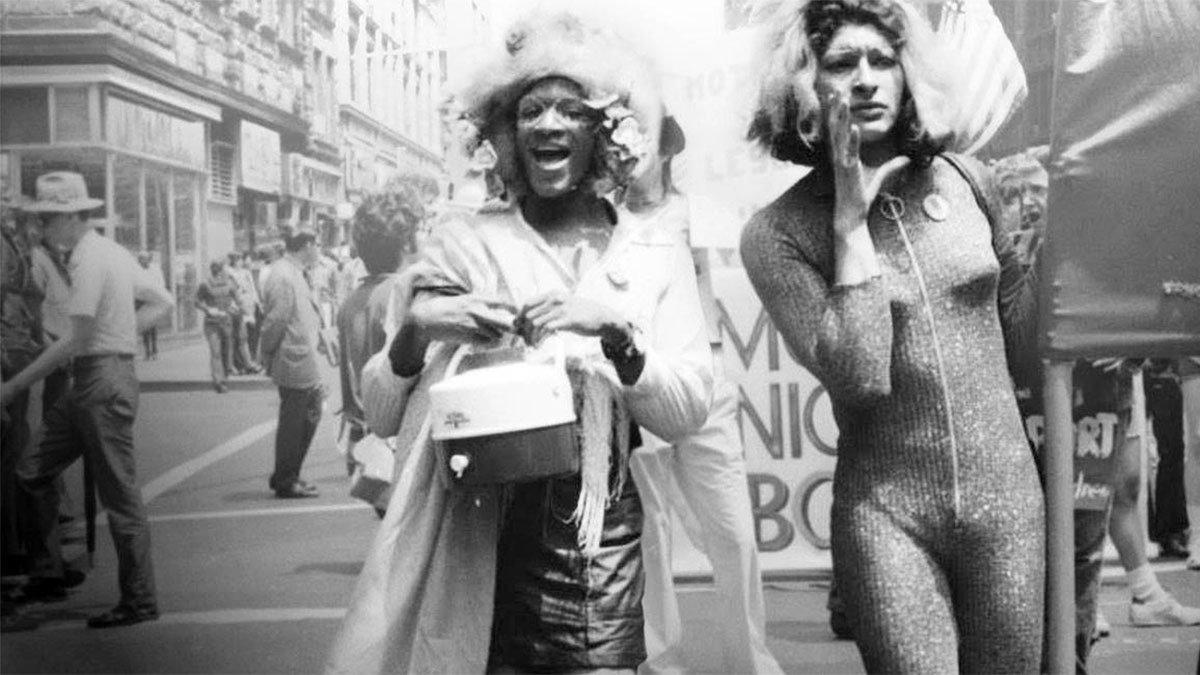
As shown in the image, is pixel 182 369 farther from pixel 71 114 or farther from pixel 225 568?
pixel 71 114

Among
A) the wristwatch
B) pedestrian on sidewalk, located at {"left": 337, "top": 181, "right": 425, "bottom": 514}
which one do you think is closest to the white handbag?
the wristwatch

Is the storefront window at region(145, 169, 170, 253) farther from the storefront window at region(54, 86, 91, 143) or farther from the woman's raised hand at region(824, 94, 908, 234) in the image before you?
the woman's raised hand at region(824, 94, 908, 234)

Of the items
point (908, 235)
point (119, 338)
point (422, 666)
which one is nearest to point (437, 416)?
A: point (422, 666)

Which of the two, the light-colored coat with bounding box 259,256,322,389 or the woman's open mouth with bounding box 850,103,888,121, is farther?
the light-colored coat with bounding box 259,256,322,389

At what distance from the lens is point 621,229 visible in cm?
267

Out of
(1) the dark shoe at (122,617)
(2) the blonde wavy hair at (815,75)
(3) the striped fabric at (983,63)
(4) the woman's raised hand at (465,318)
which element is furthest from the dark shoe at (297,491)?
(3) the striped fabric at (983,63)

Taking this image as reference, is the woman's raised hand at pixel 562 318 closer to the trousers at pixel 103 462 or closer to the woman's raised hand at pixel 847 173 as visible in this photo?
the woman's raised hand at pixel 847 173

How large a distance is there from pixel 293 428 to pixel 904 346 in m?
1.38

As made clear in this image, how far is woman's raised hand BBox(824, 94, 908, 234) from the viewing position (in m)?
2.49

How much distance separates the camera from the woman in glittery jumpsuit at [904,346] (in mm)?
2426

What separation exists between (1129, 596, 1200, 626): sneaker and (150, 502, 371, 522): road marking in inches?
72.8

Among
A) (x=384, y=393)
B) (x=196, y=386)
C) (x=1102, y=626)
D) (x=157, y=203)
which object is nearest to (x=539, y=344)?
(x=384, y=393)

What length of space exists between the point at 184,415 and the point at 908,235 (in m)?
1.63

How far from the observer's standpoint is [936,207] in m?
2.56
